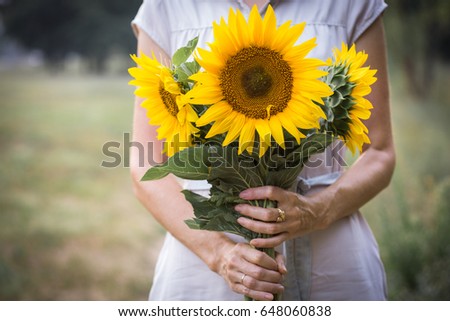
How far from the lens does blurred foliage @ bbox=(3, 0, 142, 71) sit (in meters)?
2.95

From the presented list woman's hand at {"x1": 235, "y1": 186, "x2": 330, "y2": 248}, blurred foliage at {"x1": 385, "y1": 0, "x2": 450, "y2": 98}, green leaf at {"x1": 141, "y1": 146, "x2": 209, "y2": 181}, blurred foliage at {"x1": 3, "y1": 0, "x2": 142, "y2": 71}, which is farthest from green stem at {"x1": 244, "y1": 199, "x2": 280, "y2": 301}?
blurred foliage at {"x1": 385, "y1": 0, "x2": 450, "y2": 98}

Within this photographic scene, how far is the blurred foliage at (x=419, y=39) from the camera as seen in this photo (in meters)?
3.50

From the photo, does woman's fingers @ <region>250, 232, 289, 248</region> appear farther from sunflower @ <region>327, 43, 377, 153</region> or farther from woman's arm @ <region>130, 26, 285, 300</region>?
sunflower @ <region>327, 43, 377, 153</region>

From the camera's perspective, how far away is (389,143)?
1113 mm

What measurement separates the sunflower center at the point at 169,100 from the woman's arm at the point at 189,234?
0.15 meters

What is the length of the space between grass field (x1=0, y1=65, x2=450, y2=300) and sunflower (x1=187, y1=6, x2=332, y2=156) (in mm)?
2052

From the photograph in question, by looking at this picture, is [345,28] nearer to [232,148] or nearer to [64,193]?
[232,148]

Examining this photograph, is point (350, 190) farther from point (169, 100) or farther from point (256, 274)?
point (169, 100)

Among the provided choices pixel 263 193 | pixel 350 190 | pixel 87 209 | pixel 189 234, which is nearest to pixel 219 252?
pixel 189 234

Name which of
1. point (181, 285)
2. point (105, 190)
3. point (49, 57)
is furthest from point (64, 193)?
point (181, 285)

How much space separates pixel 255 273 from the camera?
0.88m

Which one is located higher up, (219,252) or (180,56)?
(180,56)

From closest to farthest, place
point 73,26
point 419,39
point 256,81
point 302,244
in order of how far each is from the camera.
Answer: point 256,81, point 302,244, point 73,26, point 419,39

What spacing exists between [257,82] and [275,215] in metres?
0.25
